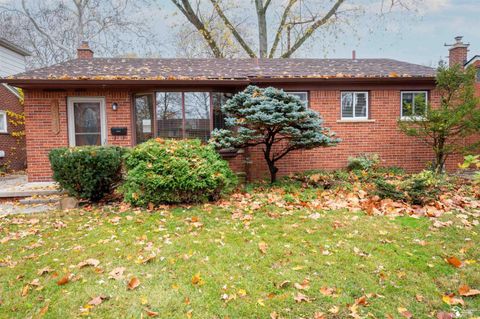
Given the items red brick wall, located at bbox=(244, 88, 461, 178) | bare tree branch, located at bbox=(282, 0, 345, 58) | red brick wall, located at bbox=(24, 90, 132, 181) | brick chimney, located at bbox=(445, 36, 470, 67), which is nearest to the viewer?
red brick wall, located at bbox=(24, 90, 132, 181)

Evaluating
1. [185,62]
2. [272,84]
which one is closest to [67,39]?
[185,62]

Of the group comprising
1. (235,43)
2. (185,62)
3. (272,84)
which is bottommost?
(272,84)

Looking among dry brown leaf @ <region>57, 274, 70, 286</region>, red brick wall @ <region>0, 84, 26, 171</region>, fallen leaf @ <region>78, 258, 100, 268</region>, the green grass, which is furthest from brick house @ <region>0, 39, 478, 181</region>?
dry brown leaf @ <region>57, 274, 70, 286</region>

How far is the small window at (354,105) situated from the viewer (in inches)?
383

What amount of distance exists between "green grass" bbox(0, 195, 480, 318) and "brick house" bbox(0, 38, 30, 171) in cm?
887

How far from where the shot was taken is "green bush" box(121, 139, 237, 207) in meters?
5.71

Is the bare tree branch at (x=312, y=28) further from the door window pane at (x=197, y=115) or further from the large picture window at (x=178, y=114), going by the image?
the door window pane at (x=197, y=115)

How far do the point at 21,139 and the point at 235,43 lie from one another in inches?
527

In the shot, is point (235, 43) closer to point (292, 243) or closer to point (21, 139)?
point (21, 139)

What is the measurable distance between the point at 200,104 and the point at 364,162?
522cm

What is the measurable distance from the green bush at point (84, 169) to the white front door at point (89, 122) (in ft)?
9.51

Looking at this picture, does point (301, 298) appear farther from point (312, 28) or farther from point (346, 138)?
point (312, 28)

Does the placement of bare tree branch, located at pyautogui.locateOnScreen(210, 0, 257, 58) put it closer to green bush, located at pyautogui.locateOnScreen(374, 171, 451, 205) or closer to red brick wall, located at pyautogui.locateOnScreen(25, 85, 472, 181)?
red brick wall, located at pyautogui.locateOnScreen(25, 85, 472, 181)

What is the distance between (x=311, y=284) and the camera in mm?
2984
